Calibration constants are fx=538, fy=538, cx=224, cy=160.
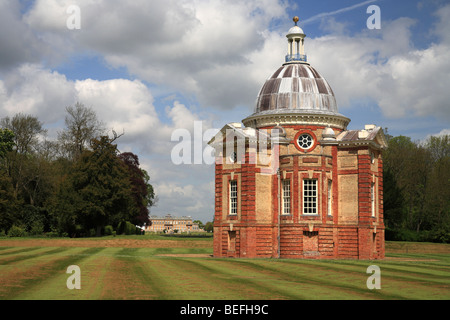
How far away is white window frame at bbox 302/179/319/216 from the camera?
142 feet

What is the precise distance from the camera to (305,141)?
4456cm

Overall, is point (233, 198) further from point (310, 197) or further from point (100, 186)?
point (100, 186)

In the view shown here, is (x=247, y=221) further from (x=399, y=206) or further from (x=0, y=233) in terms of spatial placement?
(x=0, y=233)

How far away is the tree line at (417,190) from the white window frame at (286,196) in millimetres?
23280

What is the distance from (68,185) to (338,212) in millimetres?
30691

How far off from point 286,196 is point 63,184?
A: 27997mm

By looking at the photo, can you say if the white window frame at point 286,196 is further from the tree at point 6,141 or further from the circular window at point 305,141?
the tree at point 6,141

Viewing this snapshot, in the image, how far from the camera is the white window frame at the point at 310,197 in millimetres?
43156

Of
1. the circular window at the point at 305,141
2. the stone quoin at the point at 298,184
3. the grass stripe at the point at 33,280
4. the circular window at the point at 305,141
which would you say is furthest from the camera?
the circular window at the point at 305,141

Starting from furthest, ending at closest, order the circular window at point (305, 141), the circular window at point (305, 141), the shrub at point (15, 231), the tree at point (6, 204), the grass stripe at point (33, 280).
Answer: the tree at point (6, 204) < the shrub at point (15, 231) < the circular window at point (305, 141) < the circular window at point (305, 141) < the grass stripe at point (33, 280)

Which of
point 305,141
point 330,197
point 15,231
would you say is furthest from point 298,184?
point 15,231

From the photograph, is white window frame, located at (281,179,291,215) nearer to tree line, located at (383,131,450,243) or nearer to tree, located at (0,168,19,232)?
tree line, located at (383,131,450,243)

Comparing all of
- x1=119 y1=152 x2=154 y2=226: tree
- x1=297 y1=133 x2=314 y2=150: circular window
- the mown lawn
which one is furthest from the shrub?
x1=297 y1=133 x2=314 y2=150: circular window

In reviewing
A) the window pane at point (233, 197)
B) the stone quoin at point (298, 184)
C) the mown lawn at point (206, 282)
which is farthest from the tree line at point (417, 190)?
the mown lawn at point (206, 282)
